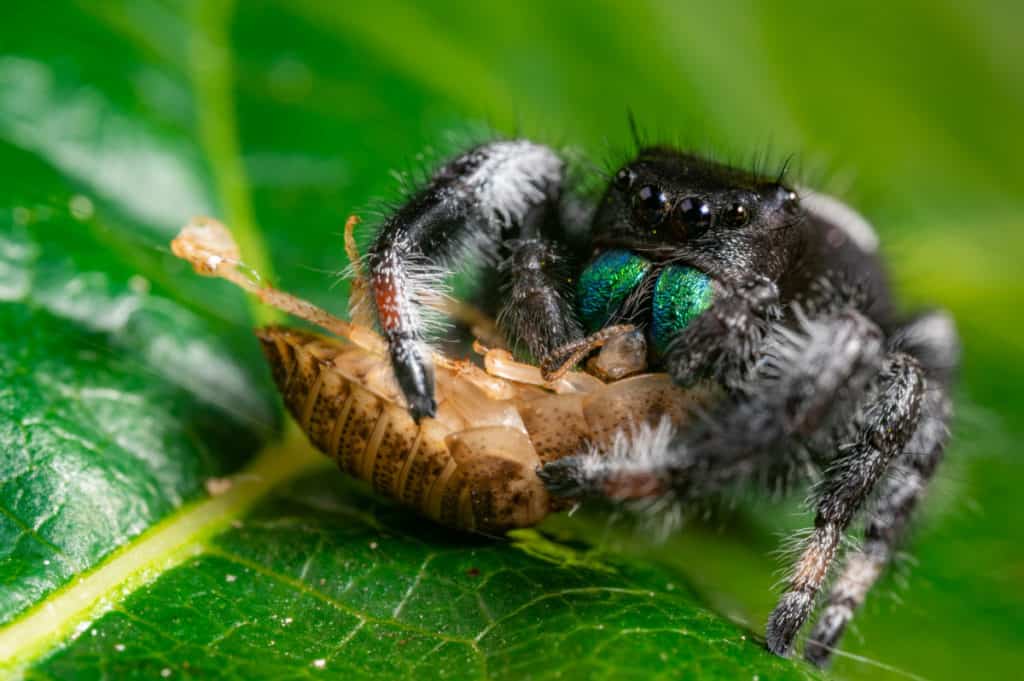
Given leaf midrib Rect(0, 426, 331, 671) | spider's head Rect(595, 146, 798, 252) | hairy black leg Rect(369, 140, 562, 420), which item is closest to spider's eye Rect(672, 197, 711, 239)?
spider's head Rect(595, 146, 798, 252)

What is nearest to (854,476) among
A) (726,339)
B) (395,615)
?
(726,339)

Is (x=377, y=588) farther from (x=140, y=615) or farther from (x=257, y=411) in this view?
(x=257, y=411)

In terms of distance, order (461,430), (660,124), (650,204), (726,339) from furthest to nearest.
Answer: (660,124)
(650,204)
(461,430)
(726,339)

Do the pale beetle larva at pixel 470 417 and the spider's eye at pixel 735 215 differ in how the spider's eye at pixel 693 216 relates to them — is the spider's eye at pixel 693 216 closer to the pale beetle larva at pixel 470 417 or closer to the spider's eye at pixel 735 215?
the spider's eye at pixel 735 215

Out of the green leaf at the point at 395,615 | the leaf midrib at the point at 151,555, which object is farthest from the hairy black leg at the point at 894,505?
the leaf midrib at the point at 151,555

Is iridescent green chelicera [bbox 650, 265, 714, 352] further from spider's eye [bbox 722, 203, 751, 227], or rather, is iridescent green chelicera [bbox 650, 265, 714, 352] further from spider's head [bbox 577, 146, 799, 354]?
spider's eye [bbox 722, 203, 751, 227]

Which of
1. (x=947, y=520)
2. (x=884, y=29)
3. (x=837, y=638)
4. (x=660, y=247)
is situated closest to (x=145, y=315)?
(x=660, y=247)

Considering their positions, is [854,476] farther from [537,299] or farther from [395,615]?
[395,615]
